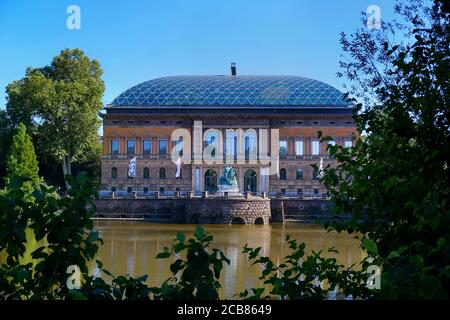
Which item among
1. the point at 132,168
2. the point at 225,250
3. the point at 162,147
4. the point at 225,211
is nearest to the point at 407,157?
the point at 225,250

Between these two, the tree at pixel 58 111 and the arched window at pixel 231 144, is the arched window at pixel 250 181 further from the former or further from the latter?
the tree at pixel 58 111

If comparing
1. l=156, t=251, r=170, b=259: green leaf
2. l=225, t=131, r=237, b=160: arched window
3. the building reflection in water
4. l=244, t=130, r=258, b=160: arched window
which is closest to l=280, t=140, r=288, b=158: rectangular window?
l=244, t=130, r=258, b=160: arched window

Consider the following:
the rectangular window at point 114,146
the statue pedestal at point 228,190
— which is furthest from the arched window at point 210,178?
the statue pedestal at point 228,190

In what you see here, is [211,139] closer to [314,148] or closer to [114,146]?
[114,146]

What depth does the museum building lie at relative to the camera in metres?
58.7

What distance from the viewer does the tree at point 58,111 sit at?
54094 mm

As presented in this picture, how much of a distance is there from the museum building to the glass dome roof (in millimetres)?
109

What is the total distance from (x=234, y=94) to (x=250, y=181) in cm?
971

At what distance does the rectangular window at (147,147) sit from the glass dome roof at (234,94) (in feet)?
13.1

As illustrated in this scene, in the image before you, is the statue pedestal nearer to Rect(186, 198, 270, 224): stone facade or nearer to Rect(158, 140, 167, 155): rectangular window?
Rect(186, 198, 270, 224): stone facade
